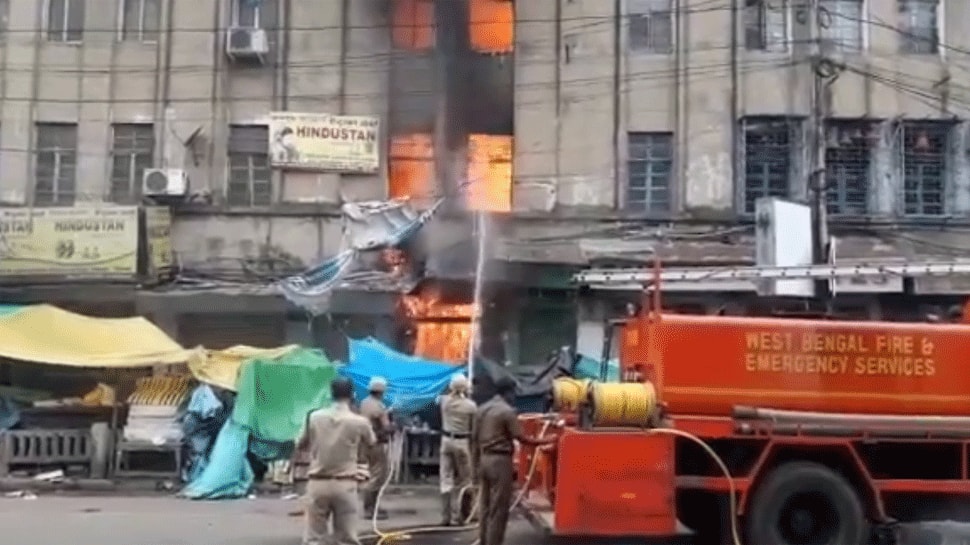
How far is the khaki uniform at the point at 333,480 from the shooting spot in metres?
9.70

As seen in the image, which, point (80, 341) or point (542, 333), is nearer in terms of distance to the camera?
point (80, 341)

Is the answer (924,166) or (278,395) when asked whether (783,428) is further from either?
(924,166)

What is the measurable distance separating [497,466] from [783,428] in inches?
104

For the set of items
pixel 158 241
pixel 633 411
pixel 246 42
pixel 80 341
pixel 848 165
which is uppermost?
pixel 246 42

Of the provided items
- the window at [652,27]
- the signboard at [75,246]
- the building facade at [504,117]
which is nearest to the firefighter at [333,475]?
the building facade at [504,117]

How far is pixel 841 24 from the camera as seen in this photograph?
24062mm

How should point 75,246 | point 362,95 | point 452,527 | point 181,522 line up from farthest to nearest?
point 362,95
point 75,246
point 181,522
point 452,527

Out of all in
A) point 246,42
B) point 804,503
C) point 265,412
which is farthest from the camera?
point 246,42

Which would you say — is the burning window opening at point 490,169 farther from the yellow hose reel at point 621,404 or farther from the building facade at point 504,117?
the yellow hose reel at point 621,404

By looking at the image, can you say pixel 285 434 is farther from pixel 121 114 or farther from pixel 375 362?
pixel 121 114

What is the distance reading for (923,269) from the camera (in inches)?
460

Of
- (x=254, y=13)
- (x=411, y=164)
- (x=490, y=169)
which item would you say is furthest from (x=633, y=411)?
(x=254, y=13)

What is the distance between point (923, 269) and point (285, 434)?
34.3 feet

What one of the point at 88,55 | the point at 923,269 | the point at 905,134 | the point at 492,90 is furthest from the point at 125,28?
the point at 923,269
